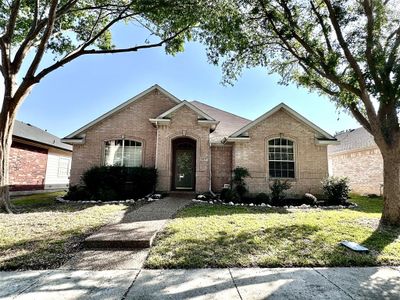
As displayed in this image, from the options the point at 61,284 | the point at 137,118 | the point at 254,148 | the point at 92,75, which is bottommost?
the point at 61,284

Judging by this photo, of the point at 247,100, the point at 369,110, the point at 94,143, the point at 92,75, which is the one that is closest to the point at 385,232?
the point at 369,110

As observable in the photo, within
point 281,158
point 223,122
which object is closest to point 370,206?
point 281,158

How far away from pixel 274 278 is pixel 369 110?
6.66 m

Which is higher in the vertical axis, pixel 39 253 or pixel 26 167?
pixel 26 167

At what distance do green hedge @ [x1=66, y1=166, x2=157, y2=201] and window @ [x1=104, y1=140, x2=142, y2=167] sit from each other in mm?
1756

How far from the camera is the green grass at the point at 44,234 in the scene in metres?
4.50

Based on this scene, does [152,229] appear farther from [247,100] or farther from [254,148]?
[247,100]

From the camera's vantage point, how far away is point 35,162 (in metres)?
17.5

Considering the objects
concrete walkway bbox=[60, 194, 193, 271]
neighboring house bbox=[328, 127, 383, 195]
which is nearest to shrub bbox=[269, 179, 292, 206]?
neighboring house bbox=[328, 127, 383, 195]

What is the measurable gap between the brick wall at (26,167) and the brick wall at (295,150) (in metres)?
14.0

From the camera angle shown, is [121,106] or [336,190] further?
[121,106]

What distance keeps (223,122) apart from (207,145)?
16.9ft

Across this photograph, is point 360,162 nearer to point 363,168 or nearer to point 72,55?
point 363,168

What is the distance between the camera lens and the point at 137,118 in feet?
49.8
